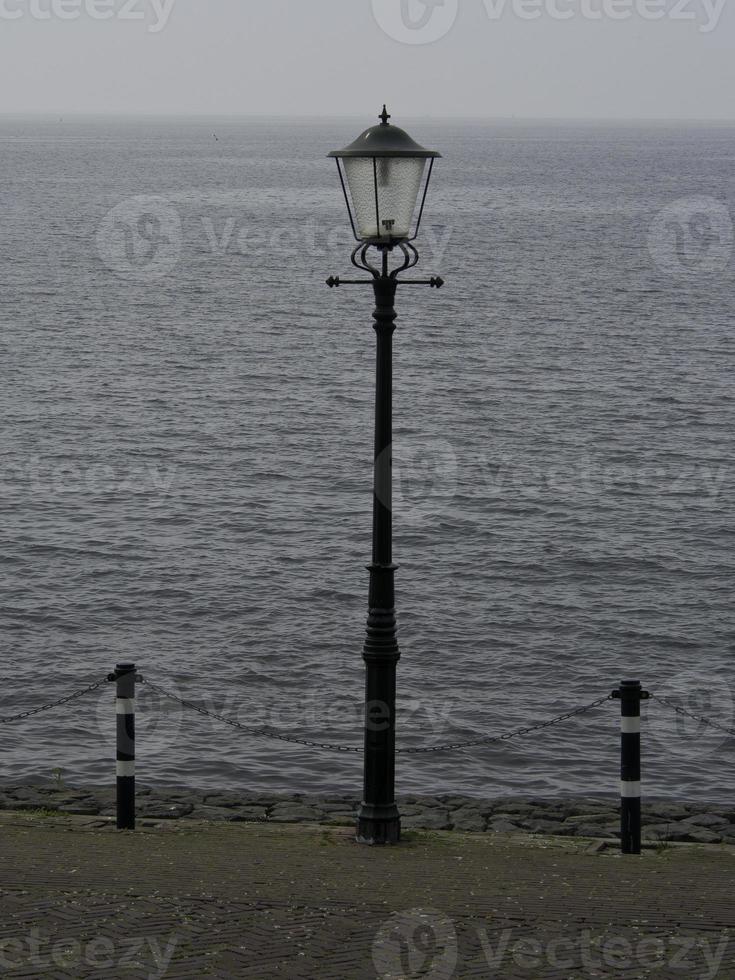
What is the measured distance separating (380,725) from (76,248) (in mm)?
71834

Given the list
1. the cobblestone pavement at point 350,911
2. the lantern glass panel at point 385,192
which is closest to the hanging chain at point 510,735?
the cobblestone pavement at point 350,911

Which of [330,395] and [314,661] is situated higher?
[330,395]

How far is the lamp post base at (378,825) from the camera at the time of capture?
35.5 feet

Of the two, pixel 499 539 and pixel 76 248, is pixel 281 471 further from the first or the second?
pixel 76 248

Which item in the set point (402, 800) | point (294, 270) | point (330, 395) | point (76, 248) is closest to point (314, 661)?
point (402, 800)

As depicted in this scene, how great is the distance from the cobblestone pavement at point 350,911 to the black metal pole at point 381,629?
41cm

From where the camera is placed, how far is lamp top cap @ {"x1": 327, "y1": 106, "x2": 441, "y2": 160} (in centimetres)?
994

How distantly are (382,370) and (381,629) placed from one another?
1836 mm

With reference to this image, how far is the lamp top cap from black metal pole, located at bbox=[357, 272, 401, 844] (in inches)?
31.1

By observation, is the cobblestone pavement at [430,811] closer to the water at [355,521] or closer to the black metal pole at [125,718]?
the water at [355,521]

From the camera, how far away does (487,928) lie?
8023 mm

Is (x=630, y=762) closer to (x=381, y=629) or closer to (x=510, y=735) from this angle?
(x=510, y=735)

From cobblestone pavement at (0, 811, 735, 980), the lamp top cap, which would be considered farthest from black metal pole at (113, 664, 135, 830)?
the lamp top cap

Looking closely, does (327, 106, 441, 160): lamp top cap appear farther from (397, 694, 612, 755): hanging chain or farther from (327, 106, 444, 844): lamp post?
(397, 694, 612, 755): hanging chain
